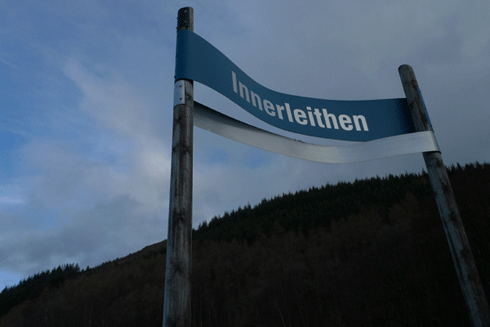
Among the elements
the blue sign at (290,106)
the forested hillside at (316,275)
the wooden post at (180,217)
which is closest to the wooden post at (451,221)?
the blue sign at (290,106)

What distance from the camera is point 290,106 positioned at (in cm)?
414

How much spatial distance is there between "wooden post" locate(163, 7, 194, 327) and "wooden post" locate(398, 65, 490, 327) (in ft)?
11.0

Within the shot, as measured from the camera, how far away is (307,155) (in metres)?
3.97

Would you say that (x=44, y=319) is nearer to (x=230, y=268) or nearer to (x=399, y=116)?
(x=230, y=268)

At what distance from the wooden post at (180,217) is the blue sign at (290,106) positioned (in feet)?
0.93

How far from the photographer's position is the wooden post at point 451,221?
3.70 m

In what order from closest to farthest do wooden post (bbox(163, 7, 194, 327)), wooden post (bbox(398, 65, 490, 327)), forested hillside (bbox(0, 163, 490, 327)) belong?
wooden post (bbox(163, 7, 194, 327))
wooden post (bbox(398, 65, 490, 327))
forested hillside (bbox(0, 163, 490, 327))

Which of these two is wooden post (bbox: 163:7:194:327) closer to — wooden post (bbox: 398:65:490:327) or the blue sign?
the blue sign

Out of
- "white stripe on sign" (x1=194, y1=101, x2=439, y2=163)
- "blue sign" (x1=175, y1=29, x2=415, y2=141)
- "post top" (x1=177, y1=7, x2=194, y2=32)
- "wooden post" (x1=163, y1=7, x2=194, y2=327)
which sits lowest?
"wooden post" (x1=163, y1=7, x2=194, y2=327)

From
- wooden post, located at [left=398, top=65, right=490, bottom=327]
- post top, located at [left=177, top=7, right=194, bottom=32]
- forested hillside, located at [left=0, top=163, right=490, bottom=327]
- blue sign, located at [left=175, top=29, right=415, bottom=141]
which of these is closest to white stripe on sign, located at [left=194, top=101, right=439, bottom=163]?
blue sign, located at [left=175, top=29, right=415, bottom=141]

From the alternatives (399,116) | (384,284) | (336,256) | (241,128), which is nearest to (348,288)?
(384,284)

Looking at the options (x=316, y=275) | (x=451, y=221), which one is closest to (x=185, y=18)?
(x=451, y=221)

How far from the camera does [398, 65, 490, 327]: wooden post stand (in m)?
3.70

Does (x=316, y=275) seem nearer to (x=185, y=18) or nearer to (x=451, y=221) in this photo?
(x=451, y=221)
